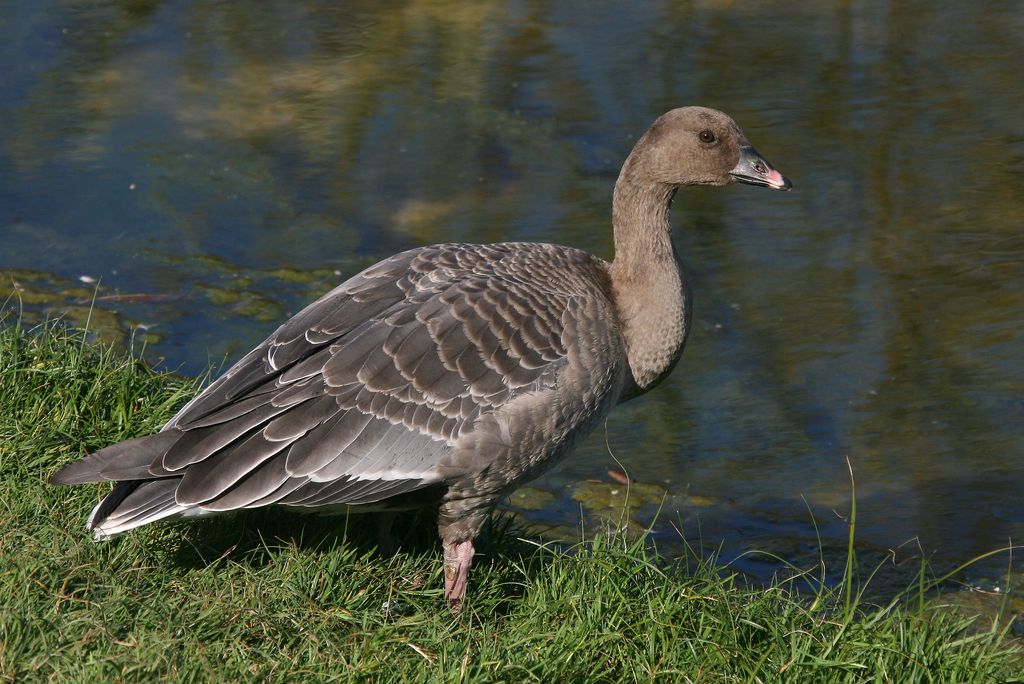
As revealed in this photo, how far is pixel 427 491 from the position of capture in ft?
15.6

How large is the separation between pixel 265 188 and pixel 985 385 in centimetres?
532

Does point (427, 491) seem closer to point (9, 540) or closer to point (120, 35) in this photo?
point (9, 540)

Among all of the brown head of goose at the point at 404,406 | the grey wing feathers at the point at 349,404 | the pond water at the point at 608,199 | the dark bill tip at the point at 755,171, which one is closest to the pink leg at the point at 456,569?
the brown head of goose at the point at 404,406

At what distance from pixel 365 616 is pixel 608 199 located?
18.2ft

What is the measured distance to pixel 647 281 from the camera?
548 centimetres

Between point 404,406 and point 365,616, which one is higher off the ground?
point 404,406

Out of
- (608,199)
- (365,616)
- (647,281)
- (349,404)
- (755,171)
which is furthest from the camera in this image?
(608,199)

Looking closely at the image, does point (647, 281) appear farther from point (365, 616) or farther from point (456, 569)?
point (365, 616)

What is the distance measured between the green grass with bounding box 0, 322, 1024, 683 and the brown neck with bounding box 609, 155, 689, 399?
0.91 meters

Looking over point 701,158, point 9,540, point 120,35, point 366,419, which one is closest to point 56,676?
point 9,540

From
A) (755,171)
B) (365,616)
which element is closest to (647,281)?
(755,171)

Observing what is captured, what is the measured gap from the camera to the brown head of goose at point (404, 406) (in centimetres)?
452

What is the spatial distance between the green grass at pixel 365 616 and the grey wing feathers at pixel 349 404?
27cm

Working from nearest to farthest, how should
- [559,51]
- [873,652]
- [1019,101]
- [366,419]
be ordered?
1. [873,652]
2. [366,419]
3. [1019,101]
4. [559,51]
